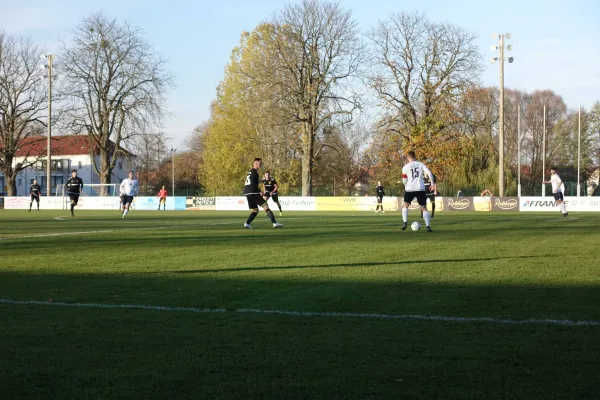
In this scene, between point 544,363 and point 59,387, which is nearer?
point 59,387

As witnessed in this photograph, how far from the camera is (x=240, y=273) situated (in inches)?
387

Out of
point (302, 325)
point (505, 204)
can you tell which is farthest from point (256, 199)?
point (505, 204)

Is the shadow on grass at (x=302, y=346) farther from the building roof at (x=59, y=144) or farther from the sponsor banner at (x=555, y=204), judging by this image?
the building roof at (x=59, y=144)

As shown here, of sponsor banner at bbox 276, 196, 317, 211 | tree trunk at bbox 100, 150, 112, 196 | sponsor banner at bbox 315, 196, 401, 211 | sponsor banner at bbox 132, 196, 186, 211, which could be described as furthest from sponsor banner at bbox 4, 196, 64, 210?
sponsor banner at bbox 315, 196, 401, 211

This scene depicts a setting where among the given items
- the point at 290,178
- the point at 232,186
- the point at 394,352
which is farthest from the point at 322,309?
the point at 232,186

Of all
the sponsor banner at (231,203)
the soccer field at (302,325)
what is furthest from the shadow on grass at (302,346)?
the sponsor banner at (231,203)

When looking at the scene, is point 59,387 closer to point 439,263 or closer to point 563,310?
point 563,310

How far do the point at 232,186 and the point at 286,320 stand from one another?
2472 inches

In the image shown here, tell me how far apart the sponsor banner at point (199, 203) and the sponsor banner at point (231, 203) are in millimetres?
372

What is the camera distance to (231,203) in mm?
52344

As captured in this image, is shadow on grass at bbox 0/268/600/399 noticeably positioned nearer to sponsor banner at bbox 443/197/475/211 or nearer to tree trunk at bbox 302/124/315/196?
sponsor banner at bbox 443/197/475/211

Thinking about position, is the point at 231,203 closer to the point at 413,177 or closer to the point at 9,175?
the point at 9,175

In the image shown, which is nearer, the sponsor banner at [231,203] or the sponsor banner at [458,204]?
the sponsor banner at [458,204]

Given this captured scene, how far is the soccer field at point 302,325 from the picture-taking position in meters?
4.26
